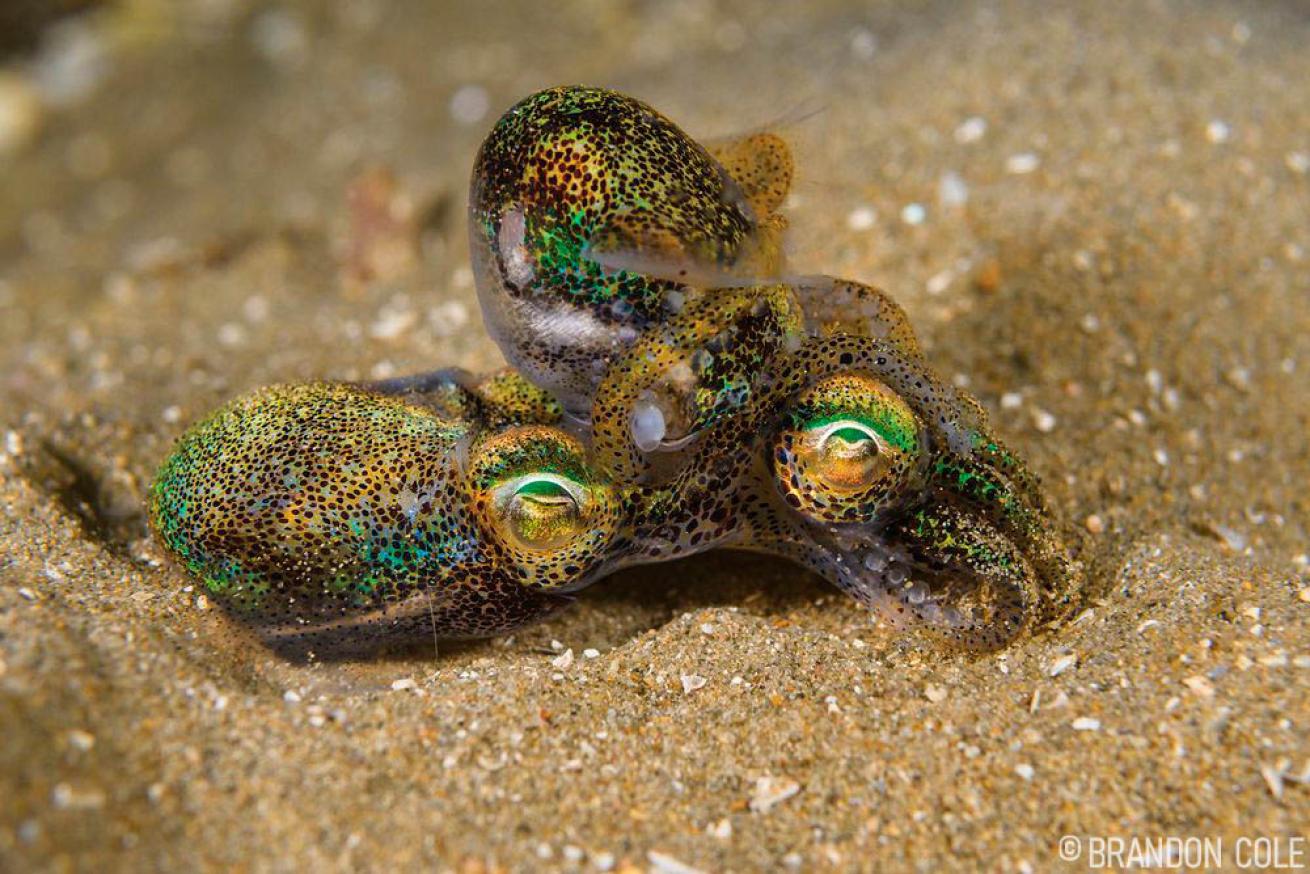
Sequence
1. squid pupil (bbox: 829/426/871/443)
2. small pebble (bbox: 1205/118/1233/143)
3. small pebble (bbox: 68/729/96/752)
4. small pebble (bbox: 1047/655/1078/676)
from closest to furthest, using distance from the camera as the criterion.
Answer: small pebble (bbox: 68/729/96/752), squid pupil (bbox: 829/426/871/443), small pebble (bbox: 1047/655/1078/676), small pebble (bbox: 1205/118/1233/143)

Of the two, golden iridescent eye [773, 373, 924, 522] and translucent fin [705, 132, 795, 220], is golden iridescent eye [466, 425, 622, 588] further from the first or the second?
translucent fin [705, 132, 795, 220]

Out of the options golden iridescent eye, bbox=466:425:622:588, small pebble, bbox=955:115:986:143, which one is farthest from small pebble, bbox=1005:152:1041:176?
golden iridescent eye, bbox=466:425:622:588

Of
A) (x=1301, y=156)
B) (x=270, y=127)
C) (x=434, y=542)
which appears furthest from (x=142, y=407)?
(x=1301, y=156)

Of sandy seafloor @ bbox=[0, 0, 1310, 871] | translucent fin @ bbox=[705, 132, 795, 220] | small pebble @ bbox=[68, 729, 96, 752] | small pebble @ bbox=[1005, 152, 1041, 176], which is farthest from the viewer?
small pebble @ bbox=[1005, 152, 1041, 176]

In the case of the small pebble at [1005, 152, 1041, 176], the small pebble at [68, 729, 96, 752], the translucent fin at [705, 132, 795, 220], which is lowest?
the small pebble at [68, 729, 96, 752]

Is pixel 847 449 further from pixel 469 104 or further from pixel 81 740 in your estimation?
pixel 469 104

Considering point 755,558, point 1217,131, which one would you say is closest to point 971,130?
point 1217,131

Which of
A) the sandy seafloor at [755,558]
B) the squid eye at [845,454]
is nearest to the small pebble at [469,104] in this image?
the sandy seafloor at [755,558]

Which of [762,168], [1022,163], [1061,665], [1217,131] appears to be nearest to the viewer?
[1061,665]
